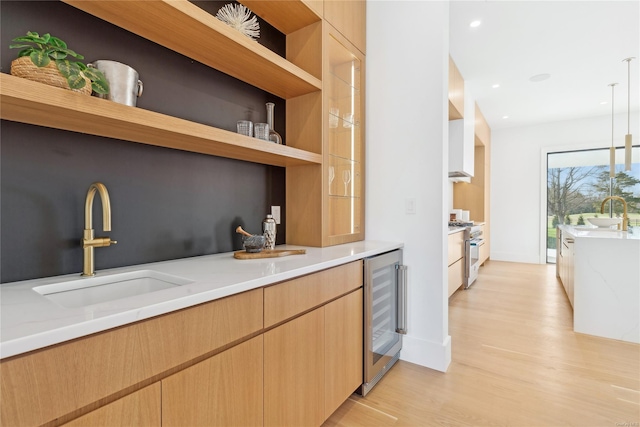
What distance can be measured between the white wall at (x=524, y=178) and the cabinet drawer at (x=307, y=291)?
5946mm

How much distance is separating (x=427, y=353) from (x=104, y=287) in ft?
6.41

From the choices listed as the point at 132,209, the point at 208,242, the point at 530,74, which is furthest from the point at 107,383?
the point at 530,74

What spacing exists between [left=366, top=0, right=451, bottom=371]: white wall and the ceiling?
0.83m

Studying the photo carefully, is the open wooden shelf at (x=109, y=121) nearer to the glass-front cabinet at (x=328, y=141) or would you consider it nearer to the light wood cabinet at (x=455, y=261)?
the glass-front cabinet at (x=328, y=141)

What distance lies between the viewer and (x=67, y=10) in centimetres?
116

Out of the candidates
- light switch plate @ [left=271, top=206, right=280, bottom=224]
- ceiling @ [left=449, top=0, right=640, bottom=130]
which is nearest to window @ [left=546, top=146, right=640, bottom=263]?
ceiling @ [left=449, top=0, right=640, bottom=130]

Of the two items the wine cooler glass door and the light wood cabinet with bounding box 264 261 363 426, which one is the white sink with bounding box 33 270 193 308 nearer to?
the light wood cabinet with bounding box 264 261 363 426

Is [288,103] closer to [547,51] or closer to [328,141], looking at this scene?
[328,141]

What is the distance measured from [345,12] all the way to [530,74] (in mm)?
3079

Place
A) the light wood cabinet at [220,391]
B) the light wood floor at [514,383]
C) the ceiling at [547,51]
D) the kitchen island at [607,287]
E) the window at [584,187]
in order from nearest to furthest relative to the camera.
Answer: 1. the light wood cabinet at [220,391]
2. the light wood floor at [514,383]
3. the kitchen island at [607,287]
4. the ceiling at [547,51]
5. the window at [584,187]

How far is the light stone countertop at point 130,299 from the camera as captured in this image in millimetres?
636

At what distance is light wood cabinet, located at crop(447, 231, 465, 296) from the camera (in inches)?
131

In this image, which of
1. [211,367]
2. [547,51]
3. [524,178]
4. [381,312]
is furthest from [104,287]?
[524,178]

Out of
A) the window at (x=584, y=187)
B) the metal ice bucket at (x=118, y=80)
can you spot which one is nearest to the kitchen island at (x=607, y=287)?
the window at (x=584, y=187)
